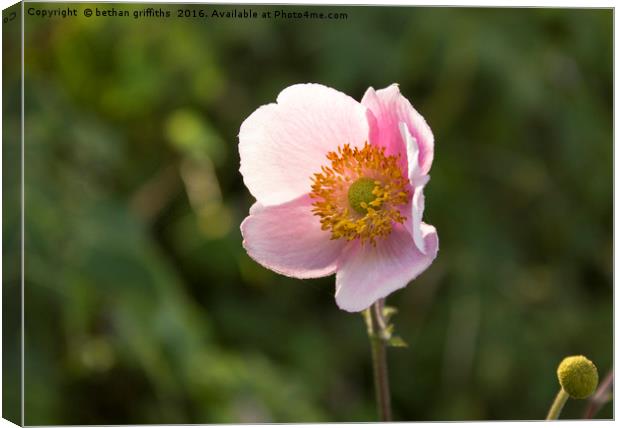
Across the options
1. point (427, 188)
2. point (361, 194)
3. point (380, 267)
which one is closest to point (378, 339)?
point (380, 267)

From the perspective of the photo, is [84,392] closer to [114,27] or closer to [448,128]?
[114,27]

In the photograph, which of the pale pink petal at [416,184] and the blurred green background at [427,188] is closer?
the pale pink petal at [416,184]

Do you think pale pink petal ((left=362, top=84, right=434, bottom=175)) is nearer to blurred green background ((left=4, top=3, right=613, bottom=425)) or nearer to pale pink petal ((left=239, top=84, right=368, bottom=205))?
pale pink petal ((left=239, top=84, right=368, bottom=205))

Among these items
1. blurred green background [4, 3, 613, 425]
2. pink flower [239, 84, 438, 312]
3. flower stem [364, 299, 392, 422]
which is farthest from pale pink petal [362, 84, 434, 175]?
blurred green background [4, 3, 613, 425]

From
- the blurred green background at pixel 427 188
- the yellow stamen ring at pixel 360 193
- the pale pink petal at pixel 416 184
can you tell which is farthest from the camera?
the blurred green background at pixel 427 188

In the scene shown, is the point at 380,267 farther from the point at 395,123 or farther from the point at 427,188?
the point at 427,188

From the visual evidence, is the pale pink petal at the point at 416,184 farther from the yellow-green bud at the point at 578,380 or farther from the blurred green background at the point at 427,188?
the blurred green background at the point at 427,188

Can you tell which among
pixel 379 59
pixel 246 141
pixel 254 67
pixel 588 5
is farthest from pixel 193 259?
pixel 246 141

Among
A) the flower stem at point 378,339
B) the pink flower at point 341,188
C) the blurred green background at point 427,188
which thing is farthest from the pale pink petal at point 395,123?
the blurred green background at point 427,188
